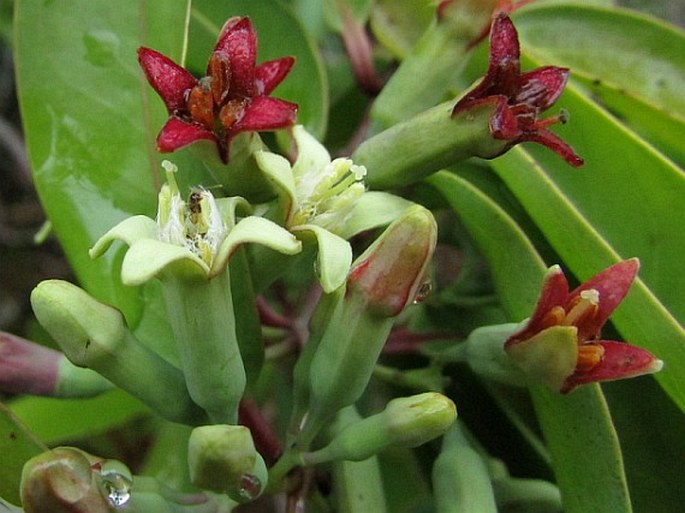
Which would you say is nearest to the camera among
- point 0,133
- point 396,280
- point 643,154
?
point 396,280

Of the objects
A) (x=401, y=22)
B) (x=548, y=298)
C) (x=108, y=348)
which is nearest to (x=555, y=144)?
(x=548, y=298)

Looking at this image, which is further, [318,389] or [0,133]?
[0,133]

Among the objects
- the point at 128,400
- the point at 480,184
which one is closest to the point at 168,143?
the point at 480,184

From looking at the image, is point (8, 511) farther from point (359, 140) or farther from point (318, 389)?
point (359, 140)

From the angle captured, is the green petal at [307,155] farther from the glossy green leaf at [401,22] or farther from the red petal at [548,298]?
the glossy green leaf at [401,22]

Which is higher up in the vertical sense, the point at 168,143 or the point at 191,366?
the point at 168,143

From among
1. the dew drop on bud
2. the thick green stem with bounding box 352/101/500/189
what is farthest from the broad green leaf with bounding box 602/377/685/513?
the dew drop on bud
